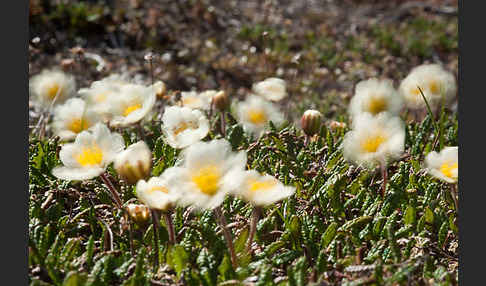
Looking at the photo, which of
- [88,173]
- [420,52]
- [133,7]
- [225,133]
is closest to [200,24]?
[133,7]

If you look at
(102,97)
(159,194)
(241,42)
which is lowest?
(159,194)

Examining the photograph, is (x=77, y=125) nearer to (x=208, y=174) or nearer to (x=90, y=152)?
(x=90, y=152)

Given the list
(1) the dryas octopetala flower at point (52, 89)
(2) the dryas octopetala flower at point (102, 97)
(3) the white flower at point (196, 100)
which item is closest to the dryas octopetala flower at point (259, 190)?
(2) the dryas octopetala flower at point (102, 97)

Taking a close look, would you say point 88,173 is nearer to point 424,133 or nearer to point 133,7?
point 424,133

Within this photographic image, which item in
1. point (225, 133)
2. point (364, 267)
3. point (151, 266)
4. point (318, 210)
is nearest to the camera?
point (364, 267)

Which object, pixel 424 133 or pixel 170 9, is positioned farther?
pixel 170 9

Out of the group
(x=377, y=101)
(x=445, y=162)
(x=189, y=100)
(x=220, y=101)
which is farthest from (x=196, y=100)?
(x=445, y=162)

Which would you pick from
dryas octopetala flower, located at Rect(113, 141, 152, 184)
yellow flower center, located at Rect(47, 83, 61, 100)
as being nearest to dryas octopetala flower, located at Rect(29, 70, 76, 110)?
yellow flower center, located at Rect(47, 83, 61, 100)
